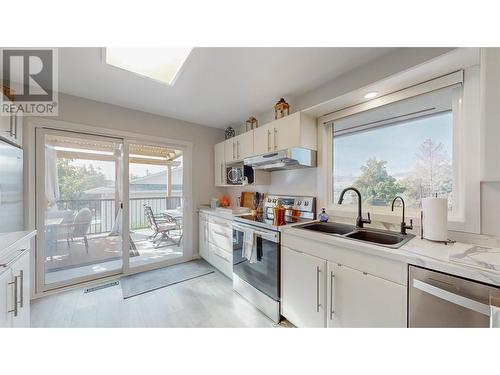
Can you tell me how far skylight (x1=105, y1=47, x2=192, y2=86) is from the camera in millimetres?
1578

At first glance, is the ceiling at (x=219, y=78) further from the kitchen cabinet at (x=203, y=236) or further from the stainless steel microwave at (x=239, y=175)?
the kitchen cabinet at (x=203, y=236)

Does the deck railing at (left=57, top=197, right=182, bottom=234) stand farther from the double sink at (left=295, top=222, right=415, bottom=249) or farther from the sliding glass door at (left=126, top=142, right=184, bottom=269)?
the double sink at (left=295, top=222, right=415, bottom=249)

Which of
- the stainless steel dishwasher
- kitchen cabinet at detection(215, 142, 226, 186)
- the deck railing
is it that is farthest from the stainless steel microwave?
the stainless steel dishwasher

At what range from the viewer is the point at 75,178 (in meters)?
2.43

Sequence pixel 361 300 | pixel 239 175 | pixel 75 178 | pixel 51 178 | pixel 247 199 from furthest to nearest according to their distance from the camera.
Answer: pixel 247 199
pixel 239 175
pixel 75 178
pixel 51 178
pixel 361 300

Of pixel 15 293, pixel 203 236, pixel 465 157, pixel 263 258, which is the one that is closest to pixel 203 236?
pixel 203 236

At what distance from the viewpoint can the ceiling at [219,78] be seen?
1.56 metres

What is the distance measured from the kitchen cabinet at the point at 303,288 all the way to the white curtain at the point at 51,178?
2.80 metres

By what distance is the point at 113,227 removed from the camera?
8.89 ft

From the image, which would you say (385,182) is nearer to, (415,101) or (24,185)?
(415,101)

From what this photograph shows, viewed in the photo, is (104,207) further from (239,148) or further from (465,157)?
(465,157)

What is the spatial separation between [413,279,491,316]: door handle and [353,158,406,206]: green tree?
0.90 meters

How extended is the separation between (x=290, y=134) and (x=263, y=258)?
1.36m
